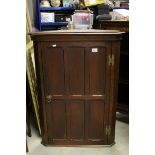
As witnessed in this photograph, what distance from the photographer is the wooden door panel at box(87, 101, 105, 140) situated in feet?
8.02

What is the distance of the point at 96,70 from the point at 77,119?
0.53 m

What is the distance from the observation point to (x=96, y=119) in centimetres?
246

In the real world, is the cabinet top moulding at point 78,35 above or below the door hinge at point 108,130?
above

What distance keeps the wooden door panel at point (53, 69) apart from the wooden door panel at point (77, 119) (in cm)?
20

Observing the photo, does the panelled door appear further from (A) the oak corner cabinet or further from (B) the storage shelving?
(B) the storage shelving

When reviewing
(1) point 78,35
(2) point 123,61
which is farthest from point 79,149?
(2) point 123,61

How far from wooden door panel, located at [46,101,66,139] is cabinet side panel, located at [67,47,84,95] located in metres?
0.19

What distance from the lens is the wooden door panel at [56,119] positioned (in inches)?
96.7

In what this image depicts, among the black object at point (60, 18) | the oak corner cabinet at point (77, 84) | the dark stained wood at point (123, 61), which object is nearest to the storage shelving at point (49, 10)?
the black object at point (60, 18)

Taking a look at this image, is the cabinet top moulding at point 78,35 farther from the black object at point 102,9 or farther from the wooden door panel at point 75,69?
the black object at point 102,9

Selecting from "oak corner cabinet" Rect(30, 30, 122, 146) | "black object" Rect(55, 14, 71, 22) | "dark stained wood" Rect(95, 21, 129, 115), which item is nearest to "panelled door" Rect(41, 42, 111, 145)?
"oak corner cabinet" Rect(30, 30, 122, 146)
